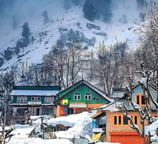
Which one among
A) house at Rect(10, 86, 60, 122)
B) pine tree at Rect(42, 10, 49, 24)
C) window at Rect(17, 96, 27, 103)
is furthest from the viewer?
pine tree at Rect(42, 10, 49, 24)

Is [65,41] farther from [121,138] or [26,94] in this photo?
[121,138]

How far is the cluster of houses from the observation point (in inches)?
1259

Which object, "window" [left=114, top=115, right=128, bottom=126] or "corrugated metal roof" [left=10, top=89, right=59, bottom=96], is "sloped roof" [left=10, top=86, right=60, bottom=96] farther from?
"window" [left=114, top=115, right=128, bottom=126]

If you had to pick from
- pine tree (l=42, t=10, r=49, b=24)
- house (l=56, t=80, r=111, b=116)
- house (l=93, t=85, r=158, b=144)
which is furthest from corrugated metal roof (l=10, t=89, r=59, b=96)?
pine tree (l=42, t=10, r=49, b=24)

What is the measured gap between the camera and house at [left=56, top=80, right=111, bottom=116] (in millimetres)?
48875

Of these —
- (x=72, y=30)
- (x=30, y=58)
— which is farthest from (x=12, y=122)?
(x=72, y=30)

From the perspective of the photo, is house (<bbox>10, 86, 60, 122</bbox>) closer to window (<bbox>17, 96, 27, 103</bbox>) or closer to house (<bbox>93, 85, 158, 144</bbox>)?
window (<bbox>17, 96, 27, 103</bbox>)

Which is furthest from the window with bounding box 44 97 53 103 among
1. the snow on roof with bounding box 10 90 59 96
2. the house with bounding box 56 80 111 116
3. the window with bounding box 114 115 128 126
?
the window with bounding box 114 115 128 126

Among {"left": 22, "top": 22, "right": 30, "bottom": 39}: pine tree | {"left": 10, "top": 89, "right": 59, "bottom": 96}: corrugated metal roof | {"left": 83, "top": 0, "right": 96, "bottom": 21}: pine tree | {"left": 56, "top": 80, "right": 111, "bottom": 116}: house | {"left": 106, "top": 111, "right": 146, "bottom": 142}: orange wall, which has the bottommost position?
{"left": 106, "top": 111, "right": 146, "bottom": 142}: orange wall

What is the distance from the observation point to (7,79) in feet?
252

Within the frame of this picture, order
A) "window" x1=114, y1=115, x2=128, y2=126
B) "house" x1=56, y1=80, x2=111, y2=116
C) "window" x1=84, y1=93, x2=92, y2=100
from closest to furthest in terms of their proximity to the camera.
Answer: "window" x1=114, y1=115, x2=128, y2=126 < "house" x1=56, y1=80, x2=111, y2=116 < "window" x1=84, y1=93, x2=92, y2=100

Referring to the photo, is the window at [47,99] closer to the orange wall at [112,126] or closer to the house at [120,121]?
the house at [120,121]

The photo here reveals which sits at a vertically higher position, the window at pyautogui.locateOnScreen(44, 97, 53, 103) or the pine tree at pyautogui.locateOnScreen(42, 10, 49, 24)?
the pine tree at pyautogui.locateOnScreen(42, 10, 49, 24)

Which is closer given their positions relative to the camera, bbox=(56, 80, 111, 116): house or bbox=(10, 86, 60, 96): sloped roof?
bbox=(56, 80, 111, 116): house
